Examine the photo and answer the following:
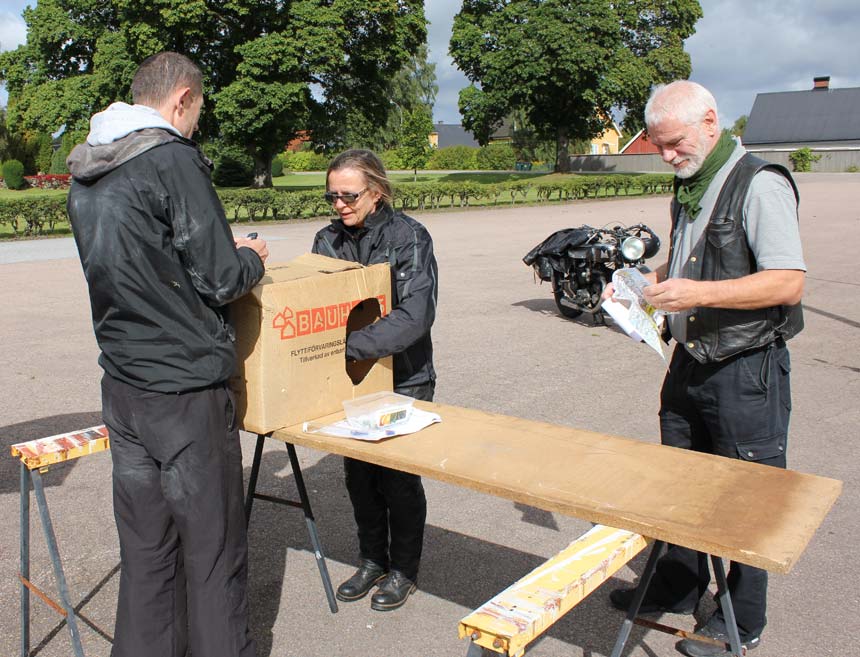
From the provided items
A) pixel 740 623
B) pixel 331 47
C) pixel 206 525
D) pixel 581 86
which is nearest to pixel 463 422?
Answer: pixel 206 525

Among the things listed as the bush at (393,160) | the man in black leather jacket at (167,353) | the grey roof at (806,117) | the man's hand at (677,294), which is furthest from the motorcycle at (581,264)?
the grey roof at (806,117)

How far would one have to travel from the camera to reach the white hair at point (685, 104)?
2.77 meters

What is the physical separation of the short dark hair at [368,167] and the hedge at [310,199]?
49.6ft

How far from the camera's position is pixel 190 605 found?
2576 mm

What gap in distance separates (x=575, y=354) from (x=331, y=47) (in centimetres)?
2751

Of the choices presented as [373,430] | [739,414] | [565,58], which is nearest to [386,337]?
[373,430]

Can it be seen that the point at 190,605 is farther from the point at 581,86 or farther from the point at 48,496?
the point at 581,86

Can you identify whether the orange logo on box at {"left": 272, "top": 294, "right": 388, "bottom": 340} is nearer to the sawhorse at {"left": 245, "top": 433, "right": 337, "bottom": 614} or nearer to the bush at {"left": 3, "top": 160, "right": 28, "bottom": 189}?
the sawhorse at {"left": 245, "top": 433, "right": 337, "bottom": 614}

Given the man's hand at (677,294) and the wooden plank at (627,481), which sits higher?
the man's hand at (677,294)

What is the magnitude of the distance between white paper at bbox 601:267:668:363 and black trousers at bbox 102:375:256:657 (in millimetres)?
1329

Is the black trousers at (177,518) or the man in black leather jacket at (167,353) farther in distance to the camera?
the black trousers at (177,518)

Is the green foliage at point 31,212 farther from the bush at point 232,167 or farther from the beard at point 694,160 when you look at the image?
the bush at point 232,167

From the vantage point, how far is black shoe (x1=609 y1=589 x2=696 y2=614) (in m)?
3.41

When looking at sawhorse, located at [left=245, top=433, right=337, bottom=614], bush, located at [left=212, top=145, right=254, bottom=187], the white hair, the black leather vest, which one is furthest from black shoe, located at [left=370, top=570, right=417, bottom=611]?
bush, located at [left=212, top=145, right=254, bottom=187]
